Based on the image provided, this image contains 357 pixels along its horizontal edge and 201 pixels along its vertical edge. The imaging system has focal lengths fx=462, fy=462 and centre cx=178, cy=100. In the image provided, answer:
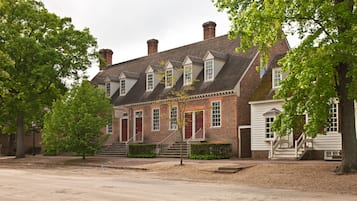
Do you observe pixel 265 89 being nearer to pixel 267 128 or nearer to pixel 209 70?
pixel 267 128

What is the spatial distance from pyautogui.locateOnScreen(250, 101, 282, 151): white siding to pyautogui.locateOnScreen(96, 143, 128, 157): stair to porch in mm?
11137

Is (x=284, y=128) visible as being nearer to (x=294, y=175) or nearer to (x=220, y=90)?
(x=294, y=175)

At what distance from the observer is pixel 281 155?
26375 millimetres

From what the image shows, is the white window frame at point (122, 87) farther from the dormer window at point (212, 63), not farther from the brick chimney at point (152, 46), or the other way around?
the dormer window at point (212, 63)

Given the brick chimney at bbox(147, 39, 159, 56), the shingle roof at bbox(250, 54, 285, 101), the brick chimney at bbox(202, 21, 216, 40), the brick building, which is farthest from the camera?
the brick chimney at bbox(147, 39, 159, 56)

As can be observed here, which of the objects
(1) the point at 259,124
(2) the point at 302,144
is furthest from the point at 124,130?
(2) the point at 302,144

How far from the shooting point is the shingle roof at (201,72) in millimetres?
31406

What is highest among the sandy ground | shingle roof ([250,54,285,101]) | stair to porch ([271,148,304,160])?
shingle roof ([250,54,285,101])

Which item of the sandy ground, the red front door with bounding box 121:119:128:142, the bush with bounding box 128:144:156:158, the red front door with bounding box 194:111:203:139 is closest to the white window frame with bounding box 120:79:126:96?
the red front door with bounding box 121:119:128:142

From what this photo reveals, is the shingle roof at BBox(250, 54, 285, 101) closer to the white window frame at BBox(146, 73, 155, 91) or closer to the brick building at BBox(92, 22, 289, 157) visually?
the brick building at BBox(92, 22, 289, 157)

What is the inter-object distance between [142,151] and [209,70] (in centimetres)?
767

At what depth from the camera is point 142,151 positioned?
3388cm

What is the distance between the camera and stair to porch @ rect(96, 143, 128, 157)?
36.2 m

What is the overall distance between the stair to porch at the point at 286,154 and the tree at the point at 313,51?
766 cm
